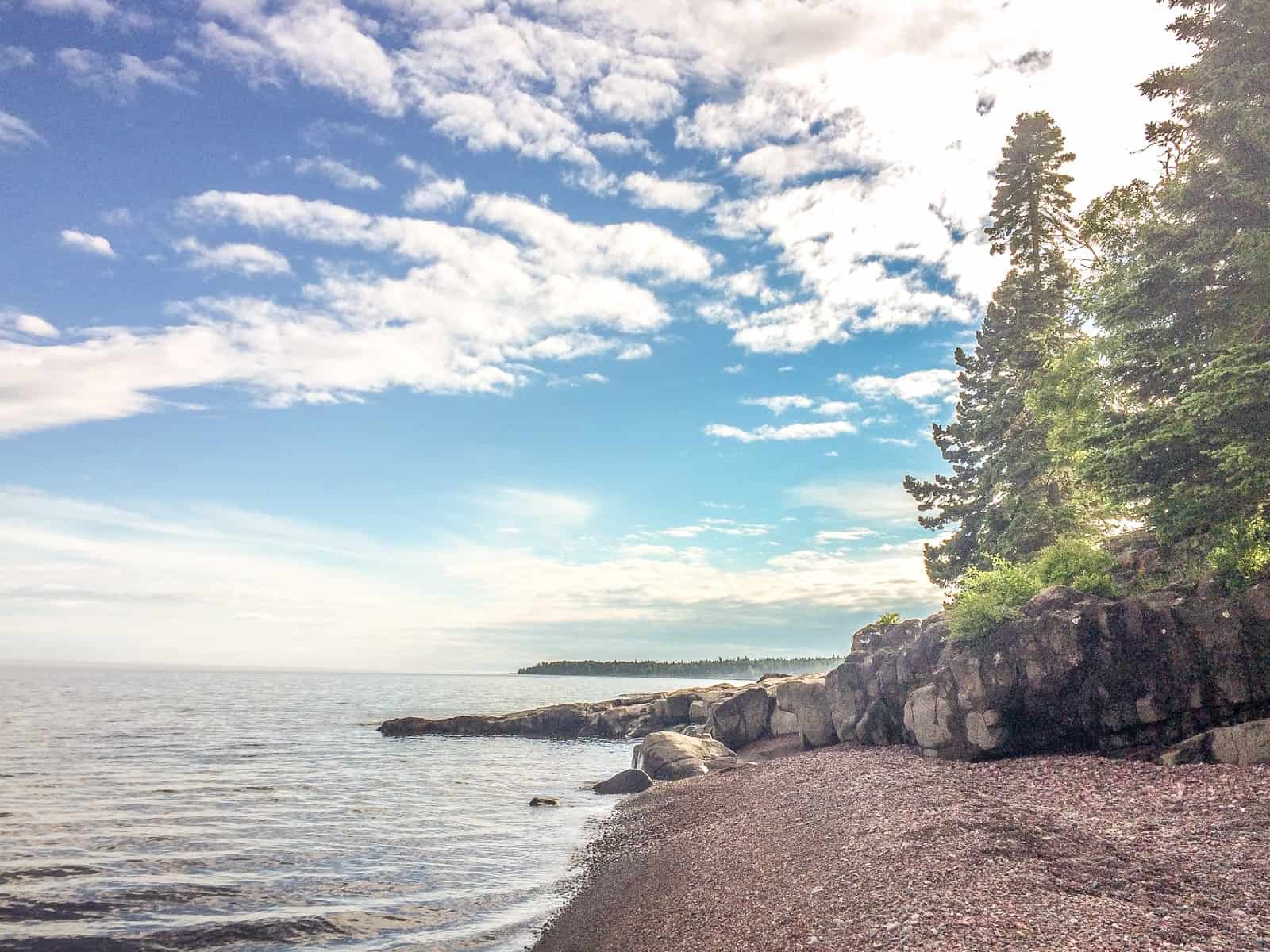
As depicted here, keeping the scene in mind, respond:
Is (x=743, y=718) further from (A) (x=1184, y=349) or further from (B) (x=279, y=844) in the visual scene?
(A) (x=1184, y=349)

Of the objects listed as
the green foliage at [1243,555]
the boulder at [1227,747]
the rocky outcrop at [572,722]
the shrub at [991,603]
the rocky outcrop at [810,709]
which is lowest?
the rocky outcrop at [572,722]

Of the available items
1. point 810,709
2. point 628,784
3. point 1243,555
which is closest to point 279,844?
point 628,784

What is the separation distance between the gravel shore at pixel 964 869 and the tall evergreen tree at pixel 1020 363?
1758 cm

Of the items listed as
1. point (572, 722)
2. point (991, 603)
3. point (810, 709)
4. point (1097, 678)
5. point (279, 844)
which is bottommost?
point (572, 722)

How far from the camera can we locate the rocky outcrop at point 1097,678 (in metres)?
16.7

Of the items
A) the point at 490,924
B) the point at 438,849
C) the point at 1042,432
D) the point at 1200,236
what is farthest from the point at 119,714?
the point at 1200,236

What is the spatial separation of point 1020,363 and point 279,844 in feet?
125

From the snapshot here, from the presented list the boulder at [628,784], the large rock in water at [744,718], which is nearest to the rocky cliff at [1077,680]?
the large rock in water at [744,718]

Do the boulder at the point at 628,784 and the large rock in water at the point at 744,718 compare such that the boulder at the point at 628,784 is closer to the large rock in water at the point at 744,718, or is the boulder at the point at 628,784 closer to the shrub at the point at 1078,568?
the large rock in water at the point at 744,718

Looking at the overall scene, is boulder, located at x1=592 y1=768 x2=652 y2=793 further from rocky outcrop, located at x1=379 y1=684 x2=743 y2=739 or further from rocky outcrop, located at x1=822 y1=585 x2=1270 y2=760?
rocky outcrop, located at x1=379 y1=684 x2=743 y2=739

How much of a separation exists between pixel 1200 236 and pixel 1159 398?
4.84 m

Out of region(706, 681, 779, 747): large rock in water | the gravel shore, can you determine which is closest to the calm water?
the gravel shore

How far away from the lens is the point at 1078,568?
2341 centimetres

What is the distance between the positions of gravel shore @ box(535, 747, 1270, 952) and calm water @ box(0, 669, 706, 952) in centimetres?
290
